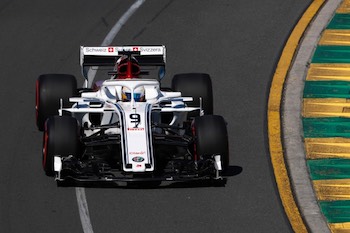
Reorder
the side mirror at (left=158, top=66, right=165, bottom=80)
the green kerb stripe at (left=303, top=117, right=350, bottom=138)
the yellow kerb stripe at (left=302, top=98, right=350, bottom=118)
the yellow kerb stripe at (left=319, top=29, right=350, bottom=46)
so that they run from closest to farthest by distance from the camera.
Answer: the green kerb stripe at (left=303, top=117, right=350, bottom=138), the side mirror at (left=158, top=66, right=165, bottom=80), the yellow kerb stripe at (left=302, top=98, right=350, bottom=118), the yellow kerb stripe at (left=319, top=29, right=350, bottom=46)

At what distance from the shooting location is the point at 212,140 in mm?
17984

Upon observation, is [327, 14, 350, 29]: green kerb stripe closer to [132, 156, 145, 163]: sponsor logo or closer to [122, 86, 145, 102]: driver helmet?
[122, 86, 145, 102]: driver helmet

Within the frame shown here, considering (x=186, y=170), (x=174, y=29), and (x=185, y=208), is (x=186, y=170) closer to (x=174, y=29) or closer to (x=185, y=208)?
(x=185, y=208)

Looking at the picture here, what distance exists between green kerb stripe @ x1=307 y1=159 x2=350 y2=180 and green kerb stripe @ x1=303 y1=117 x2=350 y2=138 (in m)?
0.85

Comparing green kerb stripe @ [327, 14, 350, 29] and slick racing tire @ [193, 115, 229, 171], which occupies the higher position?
green kerb stripe @ [327, 14, 350, 29]

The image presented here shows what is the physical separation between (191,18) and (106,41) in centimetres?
187

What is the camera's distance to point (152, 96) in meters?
19.1

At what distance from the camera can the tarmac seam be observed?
17.6 m

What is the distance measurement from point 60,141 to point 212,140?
2014 millimetres

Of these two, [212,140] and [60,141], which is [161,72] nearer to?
[212,140]

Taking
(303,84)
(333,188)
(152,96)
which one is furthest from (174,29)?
(333,188)

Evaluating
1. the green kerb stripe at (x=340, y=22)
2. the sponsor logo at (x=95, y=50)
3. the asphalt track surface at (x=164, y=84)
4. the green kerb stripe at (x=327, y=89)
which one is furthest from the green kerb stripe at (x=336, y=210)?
the green kerb stripe at (x=340, y=22)

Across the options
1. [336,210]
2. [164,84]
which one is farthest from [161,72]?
[336,210]

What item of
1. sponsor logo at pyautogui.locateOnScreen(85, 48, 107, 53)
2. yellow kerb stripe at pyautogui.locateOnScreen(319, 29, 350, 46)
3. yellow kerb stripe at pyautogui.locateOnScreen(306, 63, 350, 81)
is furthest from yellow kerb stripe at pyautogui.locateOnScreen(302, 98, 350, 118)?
sponsor logo at pyautogui.locateOnScreen(85, 48, 107, 53)
